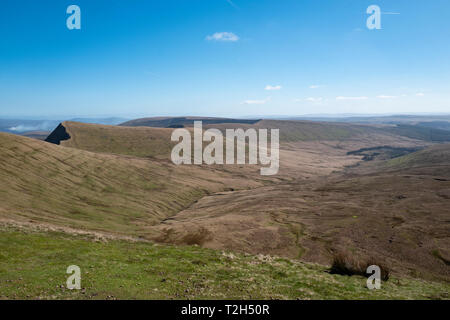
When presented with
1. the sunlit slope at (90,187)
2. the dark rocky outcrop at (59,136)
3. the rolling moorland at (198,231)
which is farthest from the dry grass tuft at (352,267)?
the dark rocky outcrop at (59,136)

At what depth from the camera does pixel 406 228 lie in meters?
48.6

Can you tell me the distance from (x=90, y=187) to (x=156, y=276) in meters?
65.6

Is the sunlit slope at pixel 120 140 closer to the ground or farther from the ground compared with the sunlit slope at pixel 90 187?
farther from the ground

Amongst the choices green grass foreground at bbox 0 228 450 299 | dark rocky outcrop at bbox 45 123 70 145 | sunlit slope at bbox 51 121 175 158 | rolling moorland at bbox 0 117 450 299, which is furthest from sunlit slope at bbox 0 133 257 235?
dark rocky outcrop at bbox 45 123 70 145

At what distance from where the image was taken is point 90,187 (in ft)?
252

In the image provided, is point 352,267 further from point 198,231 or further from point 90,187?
point 90,187

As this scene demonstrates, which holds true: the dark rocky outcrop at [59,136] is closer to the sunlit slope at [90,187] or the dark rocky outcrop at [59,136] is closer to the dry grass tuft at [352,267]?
the sunlit slope at [90,187]

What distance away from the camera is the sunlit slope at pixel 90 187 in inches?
1954

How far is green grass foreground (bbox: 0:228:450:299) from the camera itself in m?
17.8

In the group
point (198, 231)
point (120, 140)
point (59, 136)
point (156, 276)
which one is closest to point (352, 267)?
point (156, 276)

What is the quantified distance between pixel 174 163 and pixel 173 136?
48933mm

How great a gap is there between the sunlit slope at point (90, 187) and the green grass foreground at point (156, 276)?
58.1 ft
